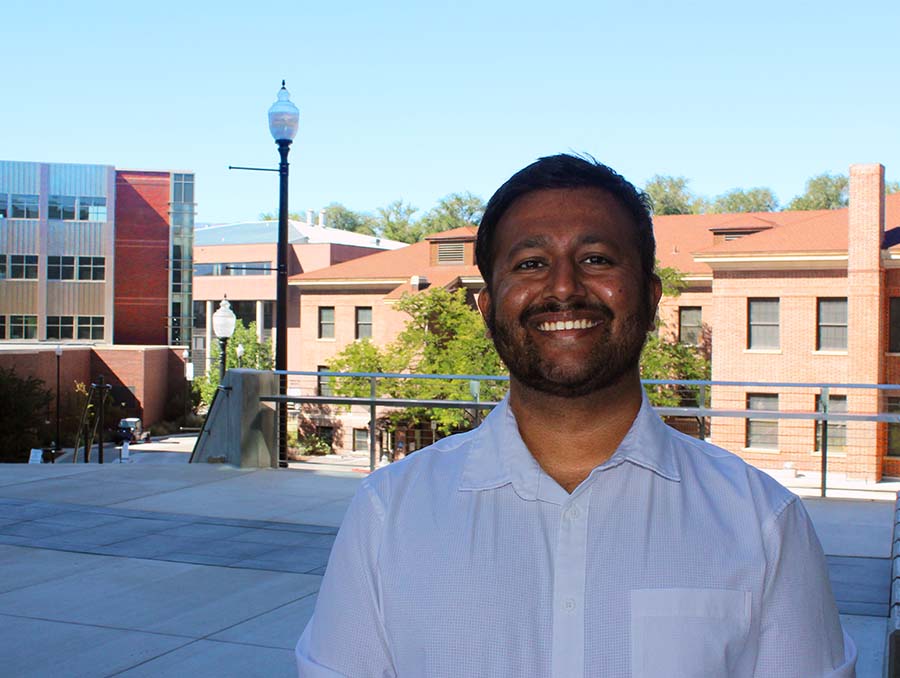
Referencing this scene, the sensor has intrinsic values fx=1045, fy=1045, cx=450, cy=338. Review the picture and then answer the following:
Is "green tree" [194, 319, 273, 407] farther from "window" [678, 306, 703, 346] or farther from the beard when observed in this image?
the beard

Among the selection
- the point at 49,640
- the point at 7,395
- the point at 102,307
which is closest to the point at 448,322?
the point at 7,395

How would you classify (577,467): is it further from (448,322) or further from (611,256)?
(448,322)

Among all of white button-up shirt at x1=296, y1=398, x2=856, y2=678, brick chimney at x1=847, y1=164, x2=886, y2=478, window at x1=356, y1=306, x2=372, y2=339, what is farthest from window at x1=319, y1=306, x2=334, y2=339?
white button-up shirt at x1=296, y1=398, x2=856, y2=678

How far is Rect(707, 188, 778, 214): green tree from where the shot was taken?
77.1m

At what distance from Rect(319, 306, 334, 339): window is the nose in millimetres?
43543

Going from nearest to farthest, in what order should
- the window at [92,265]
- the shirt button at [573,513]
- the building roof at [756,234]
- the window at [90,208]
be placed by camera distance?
the shirt button at [573,513]
the building roof at [756,234]
the window at [90,208]
the window at [92,265]

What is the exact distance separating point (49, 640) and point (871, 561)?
187 inches

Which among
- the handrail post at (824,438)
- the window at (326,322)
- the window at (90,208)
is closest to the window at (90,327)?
the window at (90,208)

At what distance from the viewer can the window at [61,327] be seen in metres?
58.3

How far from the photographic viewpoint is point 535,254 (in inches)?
75.5

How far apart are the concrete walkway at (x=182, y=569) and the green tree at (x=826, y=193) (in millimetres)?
68910

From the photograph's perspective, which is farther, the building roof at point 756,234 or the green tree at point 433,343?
the green tree at point 433,343

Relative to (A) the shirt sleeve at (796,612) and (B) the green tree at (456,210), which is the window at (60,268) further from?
(A) the shirt sleeve at (796,612)

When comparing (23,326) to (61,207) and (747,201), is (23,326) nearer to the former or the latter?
A: (61,207)
